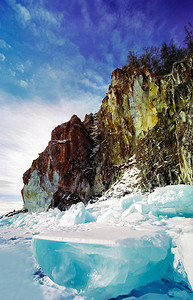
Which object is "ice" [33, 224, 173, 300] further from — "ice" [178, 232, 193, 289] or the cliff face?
the cliff face

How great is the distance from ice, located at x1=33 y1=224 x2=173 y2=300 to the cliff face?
948cm

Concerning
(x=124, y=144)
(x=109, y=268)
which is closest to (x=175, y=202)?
(x=109, y=268)

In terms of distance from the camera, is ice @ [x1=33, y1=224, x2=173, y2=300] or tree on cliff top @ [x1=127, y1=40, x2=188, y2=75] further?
tree on cliff top @ [x1=127, y1=40, x2=188, y2=75]

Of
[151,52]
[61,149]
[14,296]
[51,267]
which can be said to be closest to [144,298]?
A: [51,267]

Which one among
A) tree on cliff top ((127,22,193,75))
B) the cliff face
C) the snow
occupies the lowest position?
the snow

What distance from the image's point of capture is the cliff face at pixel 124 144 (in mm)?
13156

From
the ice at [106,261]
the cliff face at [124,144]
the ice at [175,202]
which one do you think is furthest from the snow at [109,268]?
the cliff face at [124,144]

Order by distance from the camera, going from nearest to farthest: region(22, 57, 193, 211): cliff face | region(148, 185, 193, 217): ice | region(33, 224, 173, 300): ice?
region(33, 224, 173, 300): ice → region(148, 185, 193, 217): ice → region(22, 57, 193, 211): cliff face

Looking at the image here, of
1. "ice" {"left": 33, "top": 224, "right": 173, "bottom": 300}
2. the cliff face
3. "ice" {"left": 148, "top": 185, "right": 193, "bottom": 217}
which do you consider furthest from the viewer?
the cliff face

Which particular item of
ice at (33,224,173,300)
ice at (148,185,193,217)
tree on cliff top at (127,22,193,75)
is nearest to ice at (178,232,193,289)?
ice at (33,224,173,300)

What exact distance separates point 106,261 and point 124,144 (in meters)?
20.0

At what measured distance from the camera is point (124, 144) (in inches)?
859

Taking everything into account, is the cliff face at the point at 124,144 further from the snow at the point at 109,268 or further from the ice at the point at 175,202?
the snow at the point at 109,268

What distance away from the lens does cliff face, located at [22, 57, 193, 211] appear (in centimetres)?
1316
